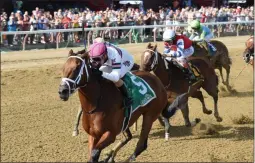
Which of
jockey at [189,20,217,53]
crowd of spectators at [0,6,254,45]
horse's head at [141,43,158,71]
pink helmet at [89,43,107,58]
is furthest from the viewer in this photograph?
crowd of spectators at [0,6,254,45]

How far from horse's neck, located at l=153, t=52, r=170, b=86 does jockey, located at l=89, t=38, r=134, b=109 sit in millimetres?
2159

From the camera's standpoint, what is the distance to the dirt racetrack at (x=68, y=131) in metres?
6.90

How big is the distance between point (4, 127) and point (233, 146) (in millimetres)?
3931

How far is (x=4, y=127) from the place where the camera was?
8.47 m

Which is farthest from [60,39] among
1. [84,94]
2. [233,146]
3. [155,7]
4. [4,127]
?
[84,94]

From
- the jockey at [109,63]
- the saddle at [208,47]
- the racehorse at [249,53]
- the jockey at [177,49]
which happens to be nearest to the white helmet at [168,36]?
the jockey at [177,49]

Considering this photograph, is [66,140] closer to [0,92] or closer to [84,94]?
[84,94]

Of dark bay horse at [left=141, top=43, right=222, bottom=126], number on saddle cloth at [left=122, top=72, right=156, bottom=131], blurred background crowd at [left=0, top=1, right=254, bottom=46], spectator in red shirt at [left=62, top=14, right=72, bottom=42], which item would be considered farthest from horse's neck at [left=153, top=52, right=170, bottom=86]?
spectator in red shirt at [left=62, top=14, right=72, bottom=42]

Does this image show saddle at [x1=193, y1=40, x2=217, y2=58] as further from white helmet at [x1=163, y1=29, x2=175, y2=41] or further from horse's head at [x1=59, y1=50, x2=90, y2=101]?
horse's head at [x1=59, y1=50, x2=90, y2=101]

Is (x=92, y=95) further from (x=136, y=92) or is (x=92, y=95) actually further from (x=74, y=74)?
(x=136, y=92)

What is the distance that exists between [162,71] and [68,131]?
190cm

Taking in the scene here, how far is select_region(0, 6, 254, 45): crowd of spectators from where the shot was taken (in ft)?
57.0

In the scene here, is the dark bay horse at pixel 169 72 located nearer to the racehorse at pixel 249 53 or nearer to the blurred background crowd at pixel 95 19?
the racehorse at pixel 249 53

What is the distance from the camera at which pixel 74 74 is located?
17.1 feet
